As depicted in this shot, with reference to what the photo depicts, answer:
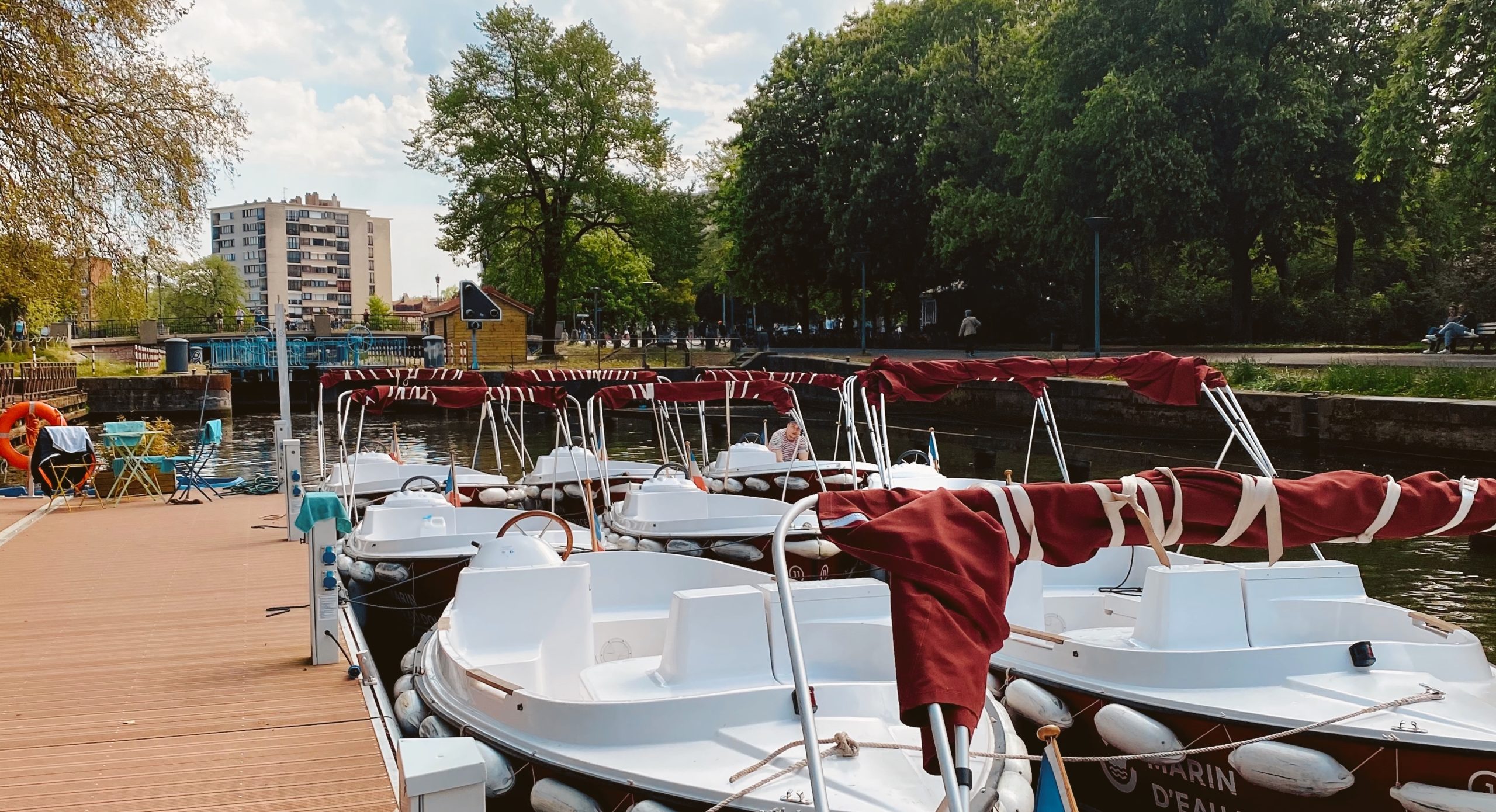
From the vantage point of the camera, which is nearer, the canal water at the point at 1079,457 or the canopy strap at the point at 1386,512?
the canopy strap at the point at 1386,512

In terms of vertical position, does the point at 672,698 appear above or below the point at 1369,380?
below

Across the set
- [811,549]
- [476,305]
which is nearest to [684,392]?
[811,549]

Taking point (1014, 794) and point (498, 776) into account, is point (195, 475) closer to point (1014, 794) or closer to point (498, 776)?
point (498, 776)

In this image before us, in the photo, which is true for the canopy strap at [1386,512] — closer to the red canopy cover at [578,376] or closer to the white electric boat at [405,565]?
the white electric boat at [405,565]

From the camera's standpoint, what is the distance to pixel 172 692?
24.2 ft

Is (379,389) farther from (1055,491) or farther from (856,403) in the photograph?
(856,403)

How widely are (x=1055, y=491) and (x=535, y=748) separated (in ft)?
10.5

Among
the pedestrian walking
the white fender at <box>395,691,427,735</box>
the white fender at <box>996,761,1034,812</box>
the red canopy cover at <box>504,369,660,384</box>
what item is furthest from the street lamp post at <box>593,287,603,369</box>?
the white fender at <box>996,761,1034,812</box>

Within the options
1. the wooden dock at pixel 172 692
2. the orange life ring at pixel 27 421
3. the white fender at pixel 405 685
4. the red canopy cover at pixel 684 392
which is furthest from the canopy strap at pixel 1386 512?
the orange life ring at pixel 27 421

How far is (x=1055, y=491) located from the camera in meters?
3.89

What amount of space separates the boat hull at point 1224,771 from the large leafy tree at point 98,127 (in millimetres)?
14248

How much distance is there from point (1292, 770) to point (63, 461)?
56.2ft

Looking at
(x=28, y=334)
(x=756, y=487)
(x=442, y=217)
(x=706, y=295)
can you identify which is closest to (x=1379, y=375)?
(x=756, y=487)

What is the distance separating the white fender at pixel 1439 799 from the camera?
5445 millimetres
